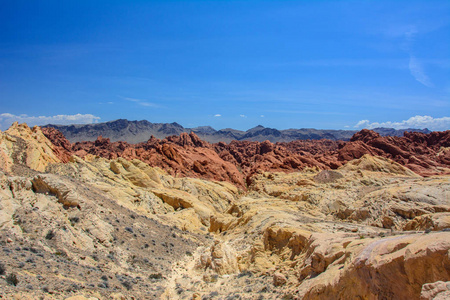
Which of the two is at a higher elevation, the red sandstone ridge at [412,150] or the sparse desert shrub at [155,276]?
the red sandstone ridge at [412,150]

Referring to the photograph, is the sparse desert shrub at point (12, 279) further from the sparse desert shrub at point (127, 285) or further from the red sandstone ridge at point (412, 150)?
the red sandstone ridge at point (412, 150)

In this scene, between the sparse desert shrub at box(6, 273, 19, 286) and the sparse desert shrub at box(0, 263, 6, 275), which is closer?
the sparse desert shrub at box(6, 273, 19, 286)

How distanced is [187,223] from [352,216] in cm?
Answer: 1844

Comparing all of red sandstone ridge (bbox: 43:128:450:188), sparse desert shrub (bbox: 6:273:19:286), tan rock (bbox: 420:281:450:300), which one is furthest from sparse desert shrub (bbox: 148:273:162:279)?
red sandstone ridge (bbox: 43:128:450:188)

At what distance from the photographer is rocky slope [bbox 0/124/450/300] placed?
9.06m

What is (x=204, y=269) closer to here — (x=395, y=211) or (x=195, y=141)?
(x=395, y=211)

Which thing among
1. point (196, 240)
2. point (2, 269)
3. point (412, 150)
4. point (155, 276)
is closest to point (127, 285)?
point (155, 276)

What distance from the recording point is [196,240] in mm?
29203

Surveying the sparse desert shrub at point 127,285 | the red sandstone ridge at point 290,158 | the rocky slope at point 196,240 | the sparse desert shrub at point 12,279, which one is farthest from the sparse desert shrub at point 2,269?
the red sandstone ridge at point 290,158

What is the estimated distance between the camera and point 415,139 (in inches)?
3959

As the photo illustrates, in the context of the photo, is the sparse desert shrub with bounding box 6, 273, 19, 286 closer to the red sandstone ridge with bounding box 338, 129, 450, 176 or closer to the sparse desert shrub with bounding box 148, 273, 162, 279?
the sparse desert shrub with bounding box 148, 273, 162, 279

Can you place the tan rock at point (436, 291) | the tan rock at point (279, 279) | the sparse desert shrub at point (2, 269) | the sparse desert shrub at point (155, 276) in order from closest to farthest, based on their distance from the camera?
the tan rock at point (436, 291) → the sparse desert shrub at point (2, 269) → the tan rock at point (279, 279) → the sparse desert shrub at point (155, 276)

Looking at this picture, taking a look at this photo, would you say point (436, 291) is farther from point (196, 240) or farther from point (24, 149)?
point (24, 149)

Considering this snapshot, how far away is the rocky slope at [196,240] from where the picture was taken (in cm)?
906
